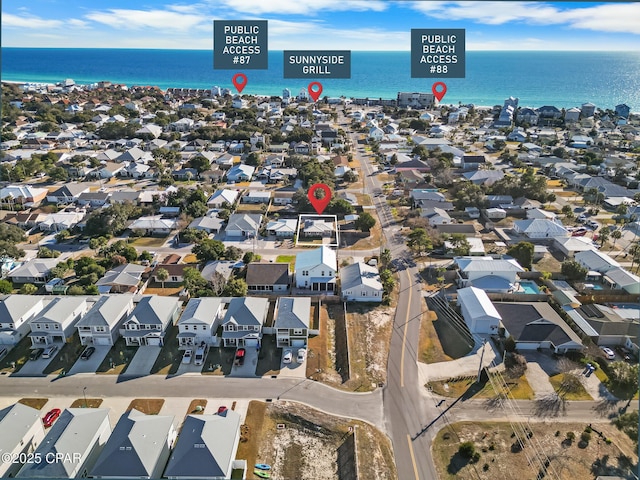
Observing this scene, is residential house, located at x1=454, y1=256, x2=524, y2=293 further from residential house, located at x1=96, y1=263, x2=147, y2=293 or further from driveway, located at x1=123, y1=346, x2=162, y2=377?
residential house, located at x1=96, y1=263, x2=147, y2=293

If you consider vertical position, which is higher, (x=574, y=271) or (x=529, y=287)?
(x=574, y=271)

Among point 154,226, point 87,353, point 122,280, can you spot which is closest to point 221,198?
point 154,226

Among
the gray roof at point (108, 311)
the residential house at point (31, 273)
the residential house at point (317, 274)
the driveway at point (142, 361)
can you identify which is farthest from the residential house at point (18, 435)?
the residential house at point (317, 274)

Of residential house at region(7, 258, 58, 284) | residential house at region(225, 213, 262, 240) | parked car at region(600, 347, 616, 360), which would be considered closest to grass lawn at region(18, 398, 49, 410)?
residential house at region(7, 258, 58, 284)

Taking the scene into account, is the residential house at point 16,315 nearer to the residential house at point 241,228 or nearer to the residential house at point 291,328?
the residential house at point 291,328

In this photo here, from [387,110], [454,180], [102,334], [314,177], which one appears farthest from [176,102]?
[102,334]

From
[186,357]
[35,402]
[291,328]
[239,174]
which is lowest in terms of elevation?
[35,402]

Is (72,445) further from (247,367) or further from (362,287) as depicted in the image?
(362,287)
